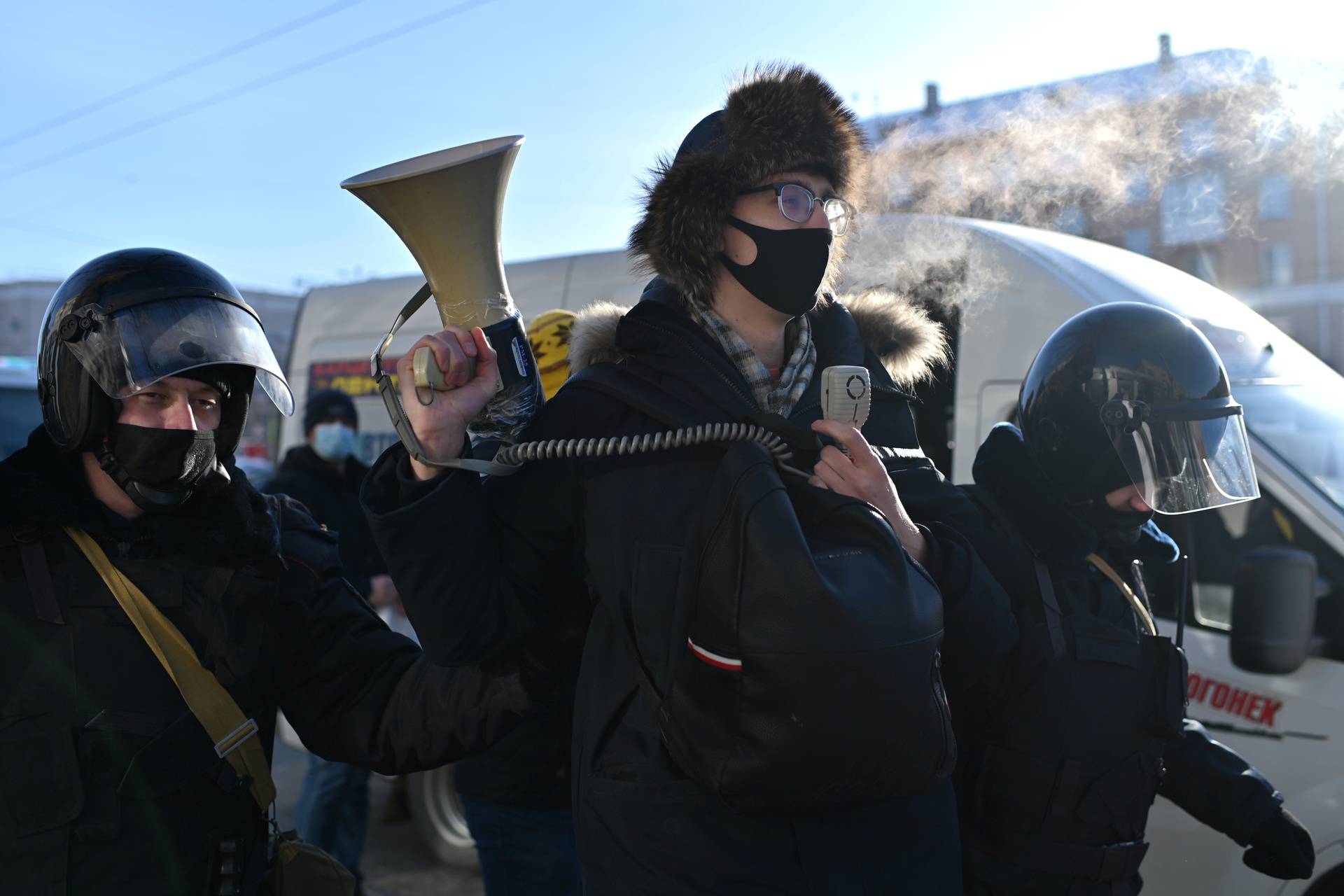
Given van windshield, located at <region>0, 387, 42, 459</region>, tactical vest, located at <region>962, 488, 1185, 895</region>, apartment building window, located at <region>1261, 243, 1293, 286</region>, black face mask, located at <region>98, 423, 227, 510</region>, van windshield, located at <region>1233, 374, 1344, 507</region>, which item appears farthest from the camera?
apartment building window, located at <region>1261, 243, 1293, 286</region>

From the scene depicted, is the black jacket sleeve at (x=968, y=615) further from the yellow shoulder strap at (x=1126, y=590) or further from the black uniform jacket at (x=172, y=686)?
the black uniform jacket at (x=172, y=686)

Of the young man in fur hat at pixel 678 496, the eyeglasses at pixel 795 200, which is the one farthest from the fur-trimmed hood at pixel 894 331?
the eyeglasses at pixel 795 200

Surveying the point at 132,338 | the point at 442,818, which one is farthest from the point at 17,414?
the point at 132,338

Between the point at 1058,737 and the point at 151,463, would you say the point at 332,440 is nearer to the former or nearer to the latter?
the point at 151,463

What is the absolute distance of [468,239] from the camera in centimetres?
181

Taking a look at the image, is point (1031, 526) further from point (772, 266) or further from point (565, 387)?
point (565, 387)

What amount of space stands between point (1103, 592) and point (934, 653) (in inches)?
38.3

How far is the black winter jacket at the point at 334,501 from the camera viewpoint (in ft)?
16.2

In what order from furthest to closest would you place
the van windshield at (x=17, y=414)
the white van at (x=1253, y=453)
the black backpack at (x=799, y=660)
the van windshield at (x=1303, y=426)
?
the van windshield at (x=17, y=414)
the van windshield at (x=1303, y=426)
the white van at (x=1253, y=453)
the black backpack at (x=799, y=660)

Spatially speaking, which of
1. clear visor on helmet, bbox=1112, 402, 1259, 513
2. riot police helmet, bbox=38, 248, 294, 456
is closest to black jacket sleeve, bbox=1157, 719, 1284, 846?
clear visor on helmet, bbox=1112, 402, 1259, 513

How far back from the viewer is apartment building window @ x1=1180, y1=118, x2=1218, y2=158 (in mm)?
4301

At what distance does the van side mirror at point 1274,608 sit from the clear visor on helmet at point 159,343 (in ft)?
7.66

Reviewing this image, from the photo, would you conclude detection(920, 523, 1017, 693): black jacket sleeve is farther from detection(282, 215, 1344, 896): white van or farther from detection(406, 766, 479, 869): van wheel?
detection(406, 766, 479, 869): van wheel

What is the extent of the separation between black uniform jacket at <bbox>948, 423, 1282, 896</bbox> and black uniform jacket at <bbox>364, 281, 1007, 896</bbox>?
356mm
